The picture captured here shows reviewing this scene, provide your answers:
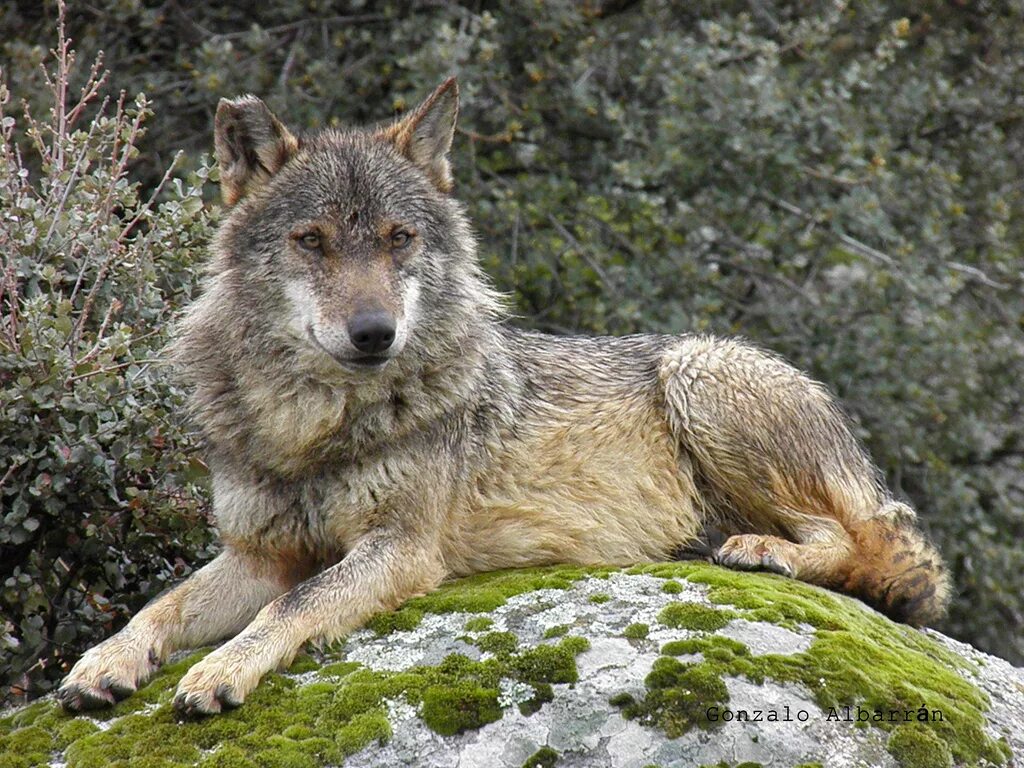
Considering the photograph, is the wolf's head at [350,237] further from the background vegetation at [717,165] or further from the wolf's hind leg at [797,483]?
the background vegetation at [717,165]

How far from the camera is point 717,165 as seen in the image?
10.8 m

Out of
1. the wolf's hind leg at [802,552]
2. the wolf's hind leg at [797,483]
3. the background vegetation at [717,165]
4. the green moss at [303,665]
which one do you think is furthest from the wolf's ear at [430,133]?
the background vegetation at [717,165]

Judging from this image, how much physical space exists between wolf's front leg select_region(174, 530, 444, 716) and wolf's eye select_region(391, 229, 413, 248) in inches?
53.3

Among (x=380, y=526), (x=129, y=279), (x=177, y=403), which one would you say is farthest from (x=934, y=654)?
(x=129, y=279)

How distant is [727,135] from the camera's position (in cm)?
1056

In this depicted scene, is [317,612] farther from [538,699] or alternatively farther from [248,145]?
[248,145]

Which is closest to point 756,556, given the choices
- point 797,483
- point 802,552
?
point 802,552

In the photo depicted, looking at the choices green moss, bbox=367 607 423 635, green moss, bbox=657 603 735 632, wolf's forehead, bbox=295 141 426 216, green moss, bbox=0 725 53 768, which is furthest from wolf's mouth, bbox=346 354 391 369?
green moss, bbox=0 725 53 768

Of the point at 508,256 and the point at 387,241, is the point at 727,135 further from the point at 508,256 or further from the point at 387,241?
the point at 387,241

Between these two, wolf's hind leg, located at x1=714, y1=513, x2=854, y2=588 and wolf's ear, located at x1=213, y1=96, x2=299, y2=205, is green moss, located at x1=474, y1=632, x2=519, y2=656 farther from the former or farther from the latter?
wolf's ear, located at x1=213, y1=96, x2=299, y2=205

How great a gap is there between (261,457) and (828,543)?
294cm

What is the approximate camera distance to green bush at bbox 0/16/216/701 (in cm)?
605

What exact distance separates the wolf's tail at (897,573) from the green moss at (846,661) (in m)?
0.44

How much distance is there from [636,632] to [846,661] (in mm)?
866
